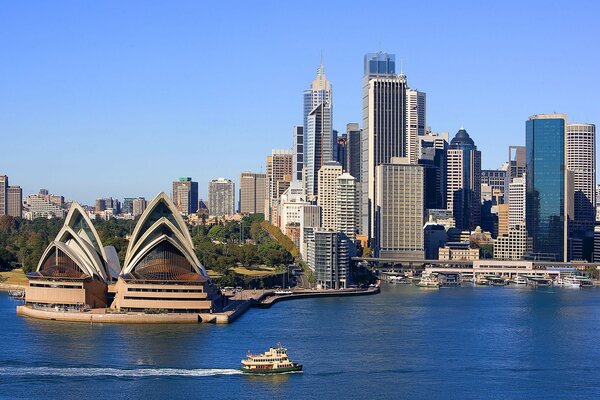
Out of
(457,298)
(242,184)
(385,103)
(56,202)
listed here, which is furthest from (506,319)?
(56,202)

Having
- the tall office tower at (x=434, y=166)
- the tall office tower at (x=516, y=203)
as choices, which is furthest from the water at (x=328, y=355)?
the tall office tower at (x=434, y=166)

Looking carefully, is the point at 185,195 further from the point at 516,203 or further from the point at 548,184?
the point at 548,184

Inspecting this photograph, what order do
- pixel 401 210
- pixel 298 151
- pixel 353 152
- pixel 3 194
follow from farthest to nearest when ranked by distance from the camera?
pixel 3 194, pixel 298 151, pixel 353 152, pixel 401 210

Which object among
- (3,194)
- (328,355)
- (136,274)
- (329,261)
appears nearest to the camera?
Result: (328,355)

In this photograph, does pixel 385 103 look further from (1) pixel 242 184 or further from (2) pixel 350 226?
(1) pixel 242 184

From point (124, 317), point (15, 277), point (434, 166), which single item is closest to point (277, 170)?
point (434, 166)

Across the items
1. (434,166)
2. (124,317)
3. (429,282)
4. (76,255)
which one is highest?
(434,166)
